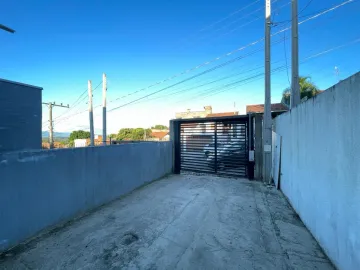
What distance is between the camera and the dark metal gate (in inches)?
247

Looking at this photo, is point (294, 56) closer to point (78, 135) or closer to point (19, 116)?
point (19, 116)

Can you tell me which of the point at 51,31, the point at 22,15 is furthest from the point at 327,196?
the point at 51,31

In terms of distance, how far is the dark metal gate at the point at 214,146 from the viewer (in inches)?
247

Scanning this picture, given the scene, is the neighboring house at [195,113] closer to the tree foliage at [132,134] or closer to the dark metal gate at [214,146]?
the tree foliage at [132,134]

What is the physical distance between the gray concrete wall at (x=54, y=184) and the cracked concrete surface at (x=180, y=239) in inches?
9.5

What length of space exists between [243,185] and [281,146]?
162cm

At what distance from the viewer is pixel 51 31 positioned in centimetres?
801

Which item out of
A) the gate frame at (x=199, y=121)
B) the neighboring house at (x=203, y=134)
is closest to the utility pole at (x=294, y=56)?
the gate frame at (x=199, y=121)

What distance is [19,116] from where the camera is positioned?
9.82 feet

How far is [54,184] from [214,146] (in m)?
5.04

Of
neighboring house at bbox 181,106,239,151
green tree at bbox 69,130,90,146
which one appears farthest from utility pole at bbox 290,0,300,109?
green tree at bbox 69,130,90,146

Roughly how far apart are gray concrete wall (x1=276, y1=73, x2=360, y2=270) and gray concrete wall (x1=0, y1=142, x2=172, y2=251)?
3.75 m

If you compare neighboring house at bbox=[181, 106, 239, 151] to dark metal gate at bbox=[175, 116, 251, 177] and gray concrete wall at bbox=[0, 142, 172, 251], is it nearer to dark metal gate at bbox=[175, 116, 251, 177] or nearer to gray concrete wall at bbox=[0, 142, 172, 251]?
dark metal gate at bbox=[175, 116, 251, 177]

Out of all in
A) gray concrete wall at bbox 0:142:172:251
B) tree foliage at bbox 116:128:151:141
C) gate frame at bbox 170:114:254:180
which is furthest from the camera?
tree foliage at bbox 116:128:151:141
